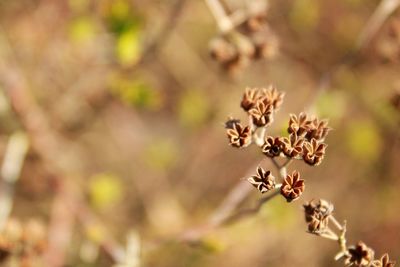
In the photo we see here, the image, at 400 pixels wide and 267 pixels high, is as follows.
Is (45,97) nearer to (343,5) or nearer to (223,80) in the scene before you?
(223,80)

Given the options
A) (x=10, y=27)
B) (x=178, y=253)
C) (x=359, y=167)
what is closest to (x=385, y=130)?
(x=359, y=167)

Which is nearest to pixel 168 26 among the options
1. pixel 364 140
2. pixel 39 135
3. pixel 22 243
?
pixel 39 135

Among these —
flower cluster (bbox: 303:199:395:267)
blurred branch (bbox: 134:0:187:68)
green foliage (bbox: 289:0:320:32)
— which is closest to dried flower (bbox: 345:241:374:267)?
flower cluster (bbox: 303:199:395:267)

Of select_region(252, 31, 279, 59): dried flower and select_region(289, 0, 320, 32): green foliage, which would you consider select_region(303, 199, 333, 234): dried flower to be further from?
select_region(289, 0, 320, 32): green foliage

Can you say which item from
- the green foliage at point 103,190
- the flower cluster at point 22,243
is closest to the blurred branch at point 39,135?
the green foliage at point 103,190

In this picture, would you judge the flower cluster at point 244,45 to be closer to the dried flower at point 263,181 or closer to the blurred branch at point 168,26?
the blurred branch at point 168,26
